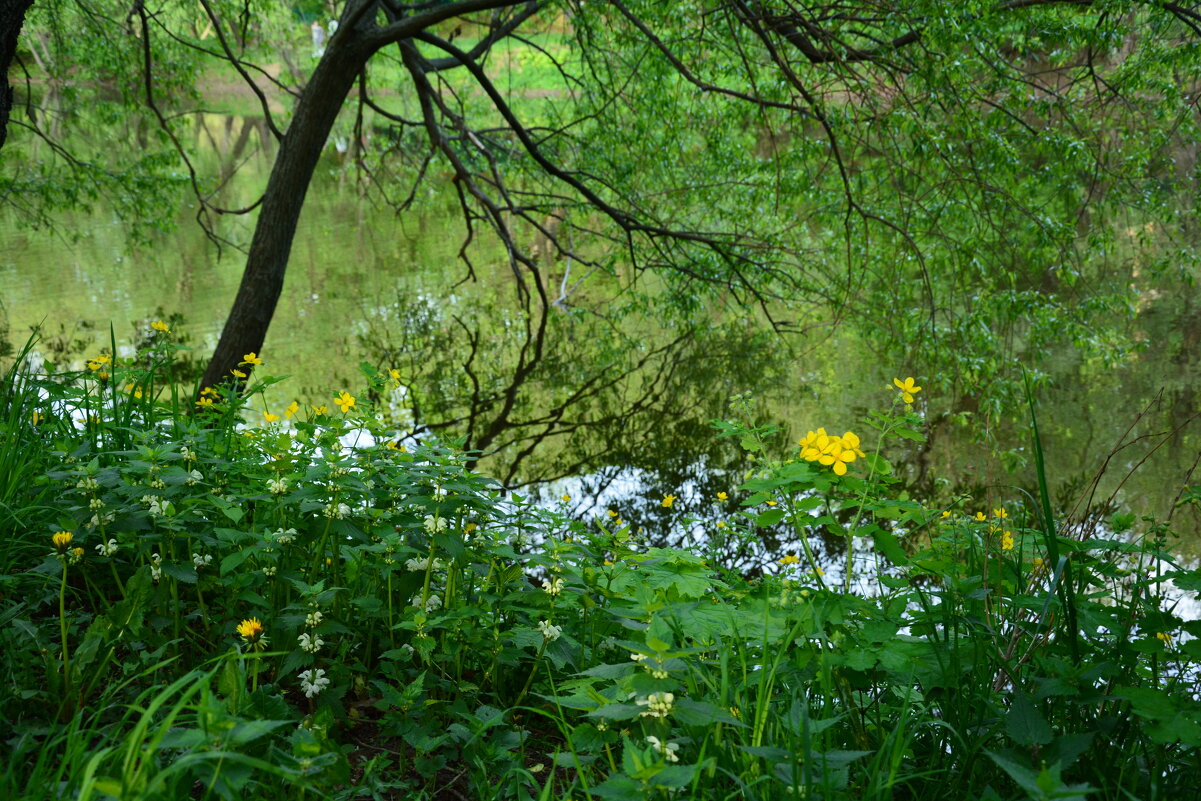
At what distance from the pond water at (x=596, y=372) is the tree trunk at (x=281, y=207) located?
51.4 inches

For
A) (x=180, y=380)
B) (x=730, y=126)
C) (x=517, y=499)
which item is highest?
(x=730, y=126)

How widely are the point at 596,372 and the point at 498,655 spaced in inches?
242

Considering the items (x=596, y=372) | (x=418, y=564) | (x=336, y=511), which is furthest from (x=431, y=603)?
(x=596, y=372)

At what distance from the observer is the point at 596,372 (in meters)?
8.16

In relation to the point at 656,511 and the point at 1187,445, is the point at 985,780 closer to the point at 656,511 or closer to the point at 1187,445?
the point at 656,511

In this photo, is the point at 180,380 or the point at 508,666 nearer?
the point at 508,666

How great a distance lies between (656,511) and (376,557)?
10.3 ft

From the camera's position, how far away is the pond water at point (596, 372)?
5781mm

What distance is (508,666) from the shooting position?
7.22 feet

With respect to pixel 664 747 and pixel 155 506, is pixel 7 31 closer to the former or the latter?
pixel 155 506

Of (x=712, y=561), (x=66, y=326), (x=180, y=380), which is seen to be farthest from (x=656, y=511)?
(x=66, y=326)

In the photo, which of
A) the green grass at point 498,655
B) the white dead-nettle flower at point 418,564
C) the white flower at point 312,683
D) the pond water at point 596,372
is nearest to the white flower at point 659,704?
the green grass at point 498,655

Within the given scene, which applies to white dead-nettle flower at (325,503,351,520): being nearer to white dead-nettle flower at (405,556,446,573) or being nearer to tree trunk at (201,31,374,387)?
white dead-nettle flower at (405,556,446,573)

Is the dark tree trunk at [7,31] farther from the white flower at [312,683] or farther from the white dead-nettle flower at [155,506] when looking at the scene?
the white flower at [312,683]
